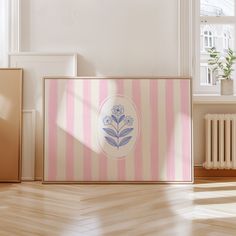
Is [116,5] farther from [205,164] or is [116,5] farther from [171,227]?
[171,227]

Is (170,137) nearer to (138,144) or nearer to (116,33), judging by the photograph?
(138,144)

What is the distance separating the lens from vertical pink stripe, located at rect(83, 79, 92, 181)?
444cm

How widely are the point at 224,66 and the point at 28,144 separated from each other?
218 cm

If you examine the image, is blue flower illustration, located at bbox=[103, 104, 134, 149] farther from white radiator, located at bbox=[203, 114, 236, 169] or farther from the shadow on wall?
white radiator, located at bbox=[203, 114, 236, 169]

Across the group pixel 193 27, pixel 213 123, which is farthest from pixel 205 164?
pixel 193 27

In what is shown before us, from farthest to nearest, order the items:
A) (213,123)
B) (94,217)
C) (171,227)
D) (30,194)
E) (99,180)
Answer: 1. (213,123)
2. (99,180)
3. (30,194)
4. (94,217)
5. (171,227)

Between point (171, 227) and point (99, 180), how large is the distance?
5.81 ft

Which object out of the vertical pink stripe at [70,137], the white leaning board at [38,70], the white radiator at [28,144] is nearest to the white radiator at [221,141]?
the vertical pink stripe at [70,137]

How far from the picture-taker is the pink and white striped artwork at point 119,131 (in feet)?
14.5

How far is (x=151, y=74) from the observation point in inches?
187

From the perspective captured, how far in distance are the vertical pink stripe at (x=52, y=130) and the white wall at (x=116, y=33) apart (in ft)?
1.38

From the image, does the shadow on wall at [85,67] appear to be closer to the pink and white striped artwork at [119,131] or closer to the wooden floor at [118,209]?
the pink and white striped artwork at [119,131]

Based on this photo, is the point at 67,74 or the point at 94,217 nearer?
the point at 94,217

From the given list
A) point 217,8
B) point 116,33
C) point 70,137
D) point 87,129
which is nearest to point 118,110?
point 87,129
